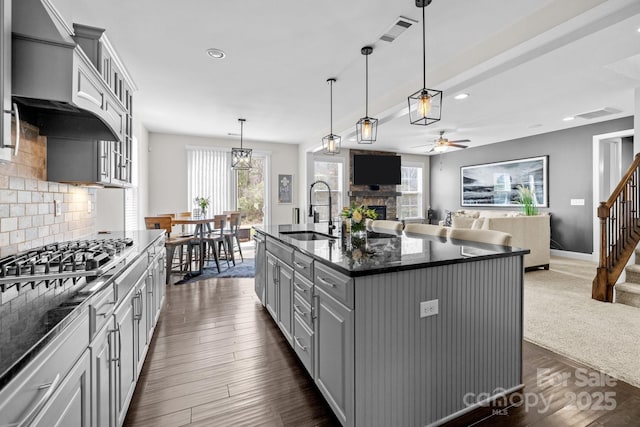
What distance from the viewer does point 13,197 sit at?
5.70 ft

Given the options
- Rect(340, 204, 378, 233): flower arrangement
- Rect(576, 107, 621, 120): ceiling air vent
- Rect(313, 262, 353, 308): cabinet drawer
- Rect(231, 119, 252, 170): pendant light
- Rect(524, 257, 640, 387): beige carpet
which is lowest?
Rect(524, 257, 640, 387): beige carpet

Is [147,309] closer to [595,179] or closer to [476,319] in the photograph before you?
[476,319]

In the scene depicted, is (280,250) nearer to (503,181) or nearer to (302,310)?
(302,310)

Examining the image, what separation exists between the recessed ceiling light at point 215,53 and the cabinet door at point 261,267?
1.99 meters

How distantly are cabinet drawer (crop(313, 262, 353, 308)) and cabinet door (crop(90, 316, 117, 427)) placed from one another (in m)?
0.99

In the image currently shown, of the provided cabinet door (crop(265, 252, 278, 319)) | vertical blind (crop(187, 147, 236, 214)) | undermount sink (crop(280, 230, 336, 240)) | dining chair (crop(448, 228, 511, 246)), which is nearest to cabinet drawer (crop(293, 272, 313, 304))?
cabinet door (crop(265, 252, 278, 319))

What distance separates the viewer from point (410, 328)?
1.48m

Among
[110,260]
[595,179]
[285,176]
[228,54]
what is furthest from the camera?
[285,176]

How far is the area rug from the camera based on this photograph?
180 inches

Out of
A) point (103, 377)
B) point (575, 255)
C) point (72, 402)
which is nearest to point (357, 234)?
point (103, 377)

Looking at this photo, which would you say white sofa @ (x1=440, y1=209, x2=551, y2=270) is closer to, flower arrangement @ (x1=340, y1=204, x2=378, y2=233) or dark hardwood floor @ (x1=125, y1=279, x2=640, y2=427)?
dark hardwood floor @ (x1=125, y1=279, x2=640, y2=427)

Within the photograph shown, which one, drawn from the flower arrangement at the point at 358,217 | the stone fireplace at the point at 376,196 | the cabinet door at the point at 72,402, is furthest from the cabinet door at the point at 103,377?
the stone fireplace at the point at 376,196

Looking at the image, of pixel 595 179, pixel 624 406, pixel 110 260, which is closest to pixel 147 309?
pixel 110 260

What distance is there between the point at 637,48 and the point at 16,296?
4765 mm
